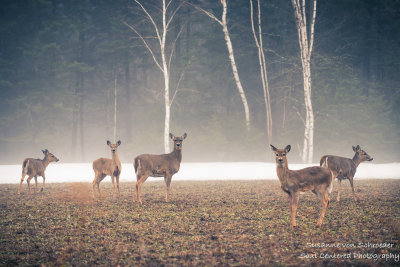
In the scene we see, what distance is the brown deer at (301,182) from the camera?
8.32 m

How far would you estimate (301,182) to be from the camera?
8.39 metres

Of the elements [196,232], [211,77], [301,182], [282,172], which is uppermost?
[211,77]

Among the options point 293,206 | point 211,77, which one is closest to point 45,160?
point 293,206

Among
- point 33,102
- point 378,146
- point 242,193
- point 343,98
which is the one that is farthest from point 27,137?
point 378,146

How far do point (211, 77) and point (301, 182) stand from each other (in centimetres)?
3518

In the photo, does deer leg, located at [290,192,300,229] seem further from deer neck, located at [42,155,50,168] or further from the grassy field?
deer neck, located at [42,155,50,168]

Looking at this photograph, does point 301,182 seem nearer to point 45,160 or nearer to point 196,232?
point 196,232

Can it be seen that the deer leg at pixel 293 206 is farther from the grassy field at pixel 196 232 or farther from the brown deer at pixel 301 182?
the grassy field at pixel 196 232

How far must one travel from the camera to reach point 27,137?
3866 centimetres

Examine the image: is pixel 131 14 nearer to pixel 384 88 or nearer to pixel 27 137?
pixel 27 137

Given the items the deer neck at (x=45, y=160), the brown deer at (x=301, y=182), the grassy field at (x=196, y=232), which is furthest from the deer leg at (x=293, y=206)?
the deer neck at (x=45, y=160)

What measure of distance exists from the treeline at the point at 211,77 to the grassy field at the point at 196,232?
22.7 metres

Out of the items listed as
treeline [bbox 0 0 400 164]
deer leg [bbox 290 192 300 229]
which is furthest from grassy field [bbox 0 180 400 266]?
treeline [bbox 0 0 400 164]

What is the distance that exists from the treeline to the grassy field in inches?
893
